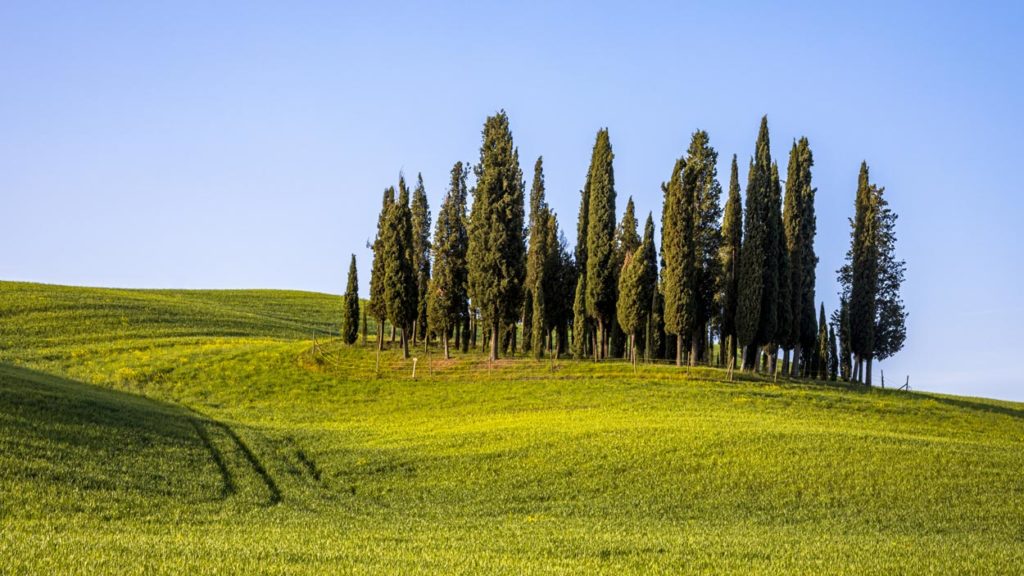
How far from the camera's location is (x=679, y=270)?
206 feet

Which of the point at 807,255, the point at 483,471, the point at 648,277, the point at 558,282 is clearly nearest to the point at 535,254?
the point at 558,282

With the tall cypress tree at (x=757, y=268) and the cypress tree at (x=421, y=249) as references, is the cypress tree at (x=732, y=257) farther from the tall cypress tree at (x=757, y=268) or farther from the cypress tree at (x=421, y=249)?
the cypress tree at (x=421, y=249)

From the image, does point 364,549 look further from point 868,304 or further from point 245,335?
point 245,335

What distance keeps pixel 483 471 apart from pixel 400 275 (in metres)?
35.1

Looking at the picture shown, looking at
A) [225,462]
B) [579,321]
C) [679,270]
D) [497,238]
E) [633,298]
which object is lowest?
[225,462]

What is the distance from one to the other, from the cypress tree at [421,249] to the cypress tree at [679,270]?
66.4 ft

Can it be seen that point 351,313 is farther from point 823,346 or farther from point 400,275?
point 823,346

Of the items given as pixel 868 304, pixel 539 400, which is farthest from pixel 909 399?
pixel 539 400

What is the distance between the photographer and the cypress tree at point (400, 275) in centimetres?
6819

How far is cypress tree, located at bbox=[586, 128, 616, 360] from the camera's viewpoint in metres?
69.6

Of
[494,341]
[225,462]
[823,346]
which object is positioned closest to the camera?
[225,462]

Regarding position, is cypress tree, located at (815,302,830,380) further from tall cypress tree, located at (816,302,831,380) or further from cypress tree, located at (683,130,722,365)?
cypress tree, located at (683,130,722,365)

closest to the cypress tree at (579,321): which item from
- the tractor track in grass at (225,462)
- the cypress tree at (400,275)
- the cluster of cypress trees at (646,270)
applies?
the cluster of cypress trees at (646,270)

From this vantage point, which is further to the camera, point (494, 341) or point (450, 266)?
point (450, 266)
